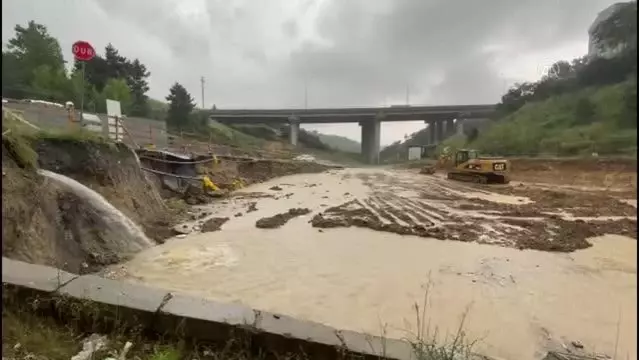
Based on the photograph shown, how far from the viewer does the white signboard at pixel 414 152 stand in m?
2.81

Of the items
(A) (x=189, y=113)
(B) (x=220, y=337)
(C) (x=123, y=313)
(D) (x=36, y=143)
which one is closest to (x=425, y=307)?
(B) (x=220, y=337)

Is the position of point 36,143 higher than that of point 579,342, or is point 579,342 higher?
point 36,143

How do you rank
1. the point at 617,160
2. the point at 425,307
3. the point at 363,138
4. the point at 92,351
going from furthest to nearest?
the point at 425,307 → the point at 363,138 → the point at 92,351 → the point at 617,160

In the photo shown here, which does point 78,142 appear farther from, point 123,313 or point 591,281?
point 591,281

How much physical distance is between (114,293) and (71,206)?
2969 millimetres

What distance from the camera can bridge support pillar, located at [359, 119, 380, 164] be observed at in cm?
289

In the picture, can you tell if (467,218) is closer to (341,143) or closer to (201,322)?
(341,143)

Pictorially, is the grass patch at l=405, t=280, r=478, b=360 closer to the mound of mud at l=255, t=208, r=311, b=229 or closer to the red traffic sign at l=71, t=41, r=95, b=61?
the red traffic sign at l=71, t=41, r=95, b=61

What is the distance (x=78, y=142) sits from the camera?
5867 millimetres

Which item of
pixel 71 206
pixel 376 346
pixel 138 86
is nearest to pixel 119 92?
pixel 138 86

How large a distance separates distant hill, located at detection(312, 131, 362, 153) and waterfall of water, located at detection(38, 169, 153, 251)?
9.67ft

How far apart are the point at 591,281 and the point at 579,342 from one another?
1.44 meters

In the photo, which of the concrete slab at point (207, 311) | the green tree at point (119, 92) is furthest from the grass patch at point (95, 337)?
the green tree at point (119, 92)

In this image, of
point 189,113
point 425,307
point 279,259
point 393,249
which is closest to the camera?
point 425,307
